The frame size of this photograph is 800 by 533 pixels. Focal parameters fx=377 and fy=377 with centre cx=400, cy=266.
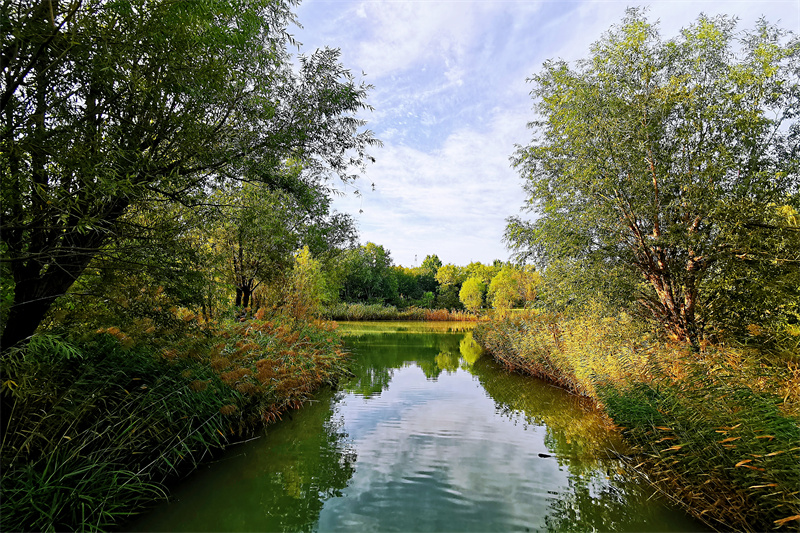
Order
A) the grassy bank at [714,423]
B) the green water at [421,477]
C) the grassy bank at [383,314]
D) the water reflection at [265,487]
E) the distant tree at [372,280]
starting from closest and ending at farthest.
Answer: the grassy bank at [714,423] < the water reflection at [265,487] < the green water at [421,477] < the grassy bank at [383,314] < the distant tree at [372,280]

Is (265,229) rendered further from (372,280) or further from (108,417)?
(372,280)

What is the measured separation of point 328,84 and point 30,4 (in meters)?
3.65

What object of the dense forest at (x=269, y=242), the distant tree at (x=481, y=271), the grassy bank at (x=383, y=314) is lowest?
the grassy bank at (x=383, y=314)

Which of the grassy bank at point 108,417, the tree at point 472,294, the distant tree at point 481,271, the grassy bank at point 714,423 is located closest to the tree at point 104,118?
the grassy bank at point 108,417

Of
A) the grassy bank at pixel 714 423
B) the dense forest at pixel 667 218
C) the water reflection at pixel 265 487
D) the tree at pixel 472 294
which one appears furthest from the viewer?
the tree at pixel 472 294

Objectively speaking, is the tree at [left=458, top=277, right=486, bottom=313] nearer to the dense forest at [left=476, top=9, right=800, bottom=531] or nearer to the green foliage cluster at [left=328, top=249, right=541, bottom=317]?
the green foliage cluster at [left=328, top=249, right=541, bottom=317]

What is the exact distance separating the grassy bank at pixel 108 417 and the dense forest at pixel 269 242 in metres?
0.03

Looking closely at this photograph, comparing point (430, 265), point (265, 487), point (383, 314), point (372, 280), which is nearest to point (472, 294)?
point (383, 314)

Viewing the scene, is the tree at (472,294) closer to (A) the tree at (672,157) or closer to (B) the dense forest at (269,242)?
(B) the dense forest at (269,242)

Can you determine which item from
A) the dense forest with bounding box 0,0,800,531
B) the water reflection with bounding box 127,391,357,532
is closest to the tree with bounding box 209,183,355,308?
the dense forest with bounding box 0,0,800,531

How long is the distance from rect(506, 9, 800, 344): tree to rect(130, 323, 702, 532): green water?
3414 millimetres

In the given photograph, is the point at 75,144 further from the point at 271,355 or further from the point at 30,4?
the point at 271,355

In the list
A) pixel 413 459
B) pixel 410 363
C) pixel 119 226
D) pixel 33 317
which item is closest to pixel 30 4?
pixel 119 226

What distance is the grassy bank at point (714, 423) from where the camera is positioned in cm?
323
